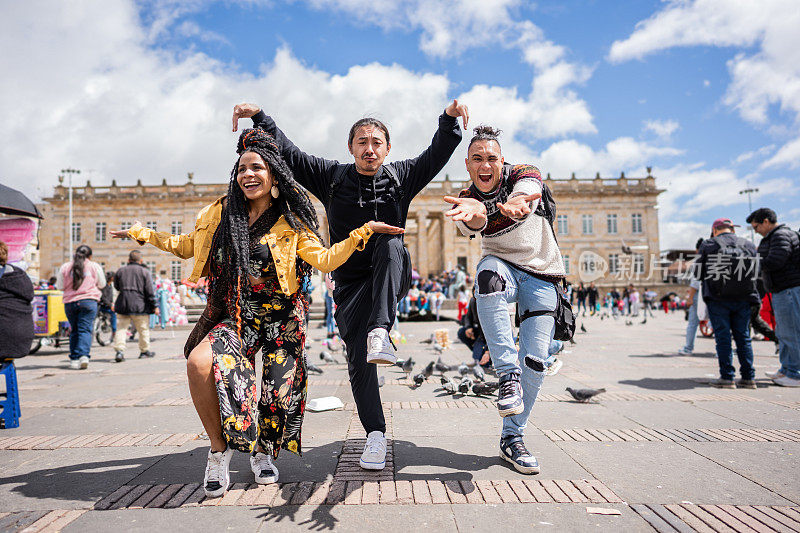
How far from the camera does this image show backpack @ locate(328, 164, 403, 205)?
280 centimetres

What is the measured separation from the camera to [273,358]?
2543 millimetres

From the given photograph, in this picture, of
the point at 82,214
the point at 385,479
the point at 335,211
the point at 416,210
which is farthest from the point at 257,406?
the point at 82,214

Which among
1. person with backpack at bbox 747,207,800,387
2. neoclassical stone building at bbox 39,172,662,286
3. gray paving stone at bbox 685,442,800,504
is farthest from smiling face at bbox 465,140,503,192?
neoclassical stone building at bbox 39,172,662,286

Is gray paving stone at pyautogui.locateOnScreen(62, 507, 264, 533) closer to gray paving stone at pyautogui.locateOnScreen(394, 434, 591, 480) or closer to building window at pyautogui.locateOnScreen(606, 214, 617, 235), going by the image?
gray paving stone at pyautogui.locateOnScreen(394, 434, 591, 480)

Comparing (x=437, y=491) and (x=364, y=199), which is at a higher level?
(x=364, y=199)

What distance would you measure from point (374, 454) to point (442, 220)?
163ft

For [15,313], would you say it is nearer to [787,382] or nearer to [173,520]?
[173,520]

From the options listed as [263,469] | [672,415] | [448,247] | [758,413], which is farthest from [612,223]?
[263,469]

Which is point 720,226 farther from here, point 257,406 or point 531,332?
point 257,406

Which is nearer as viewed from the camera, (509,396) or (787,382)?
(509,396)

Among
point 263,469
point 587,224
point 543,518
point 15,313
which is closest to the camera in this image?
point 543,518

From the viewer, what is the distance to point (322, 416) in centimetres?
406

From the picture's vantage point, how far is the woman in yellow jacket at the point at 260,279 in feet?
7.82

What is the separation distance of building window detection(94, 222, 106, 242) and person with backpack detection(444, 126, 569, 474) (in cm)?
5830
